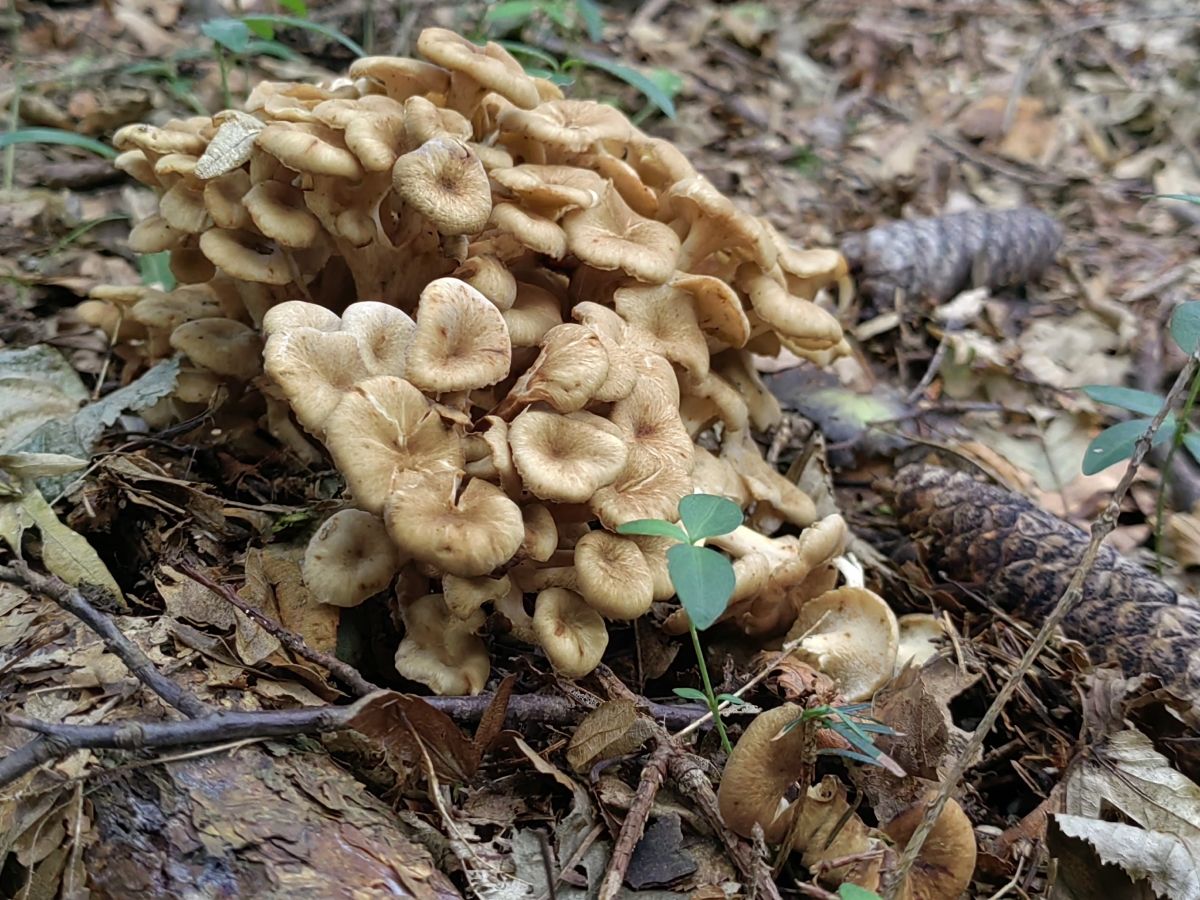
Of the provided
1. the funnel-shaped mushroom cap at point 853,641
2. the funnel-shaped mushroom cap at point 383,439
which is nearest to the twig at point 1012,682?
the funnel-shaped mushroom cap at point 853,641

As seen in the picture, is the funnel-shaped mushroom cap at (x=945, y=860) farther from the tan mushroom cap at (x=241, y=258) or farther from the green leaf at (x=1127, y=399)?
the tan mushroom cap at (x=241, y=258)

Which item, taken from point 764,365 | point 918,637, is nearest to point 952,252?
point 764,365

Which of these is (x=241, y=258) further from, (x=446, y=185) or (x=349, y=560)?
(x=349, y=560)

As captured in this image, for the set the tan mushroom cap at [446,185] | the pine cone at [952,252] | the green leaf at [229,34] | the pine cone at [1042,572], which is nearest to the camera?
the tan mushroom cap at [446,185]

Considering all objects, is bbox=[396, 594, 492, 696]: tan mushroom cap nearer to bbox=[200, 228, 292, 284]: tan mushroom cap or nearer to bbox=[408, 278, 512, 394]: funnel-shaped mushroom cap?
bbox=[408, 278, 512, 394]: funnel-shaped mushroom cap

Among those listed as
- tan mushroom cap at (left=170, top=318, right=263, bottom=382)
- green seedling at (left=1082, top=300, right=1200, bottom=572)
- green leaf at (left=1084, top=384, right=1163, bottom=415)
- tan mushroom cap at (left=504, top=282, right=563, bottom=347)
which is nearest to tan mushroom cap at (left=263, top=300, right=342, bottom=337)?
tan mushroom cap at (left=504, top=282, right=563, bottom=347)

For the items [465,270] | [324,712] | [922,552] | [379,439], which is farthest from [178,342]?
[922,552]

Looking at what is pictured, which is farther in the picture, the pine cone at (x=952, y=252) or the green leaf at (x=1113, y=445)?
the pine cone at (x=952, y=252)
